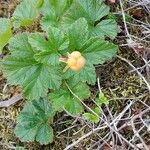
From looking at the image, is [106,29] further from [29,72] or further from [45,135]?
[45,135]

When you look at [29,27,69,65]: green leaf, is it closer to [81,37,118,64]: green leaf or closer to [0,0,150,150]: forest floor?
[81,37,118,64]: green leaf

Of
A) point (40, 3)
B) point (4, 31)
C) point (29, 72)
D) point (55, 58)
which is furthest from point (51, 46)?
point (4, 31)

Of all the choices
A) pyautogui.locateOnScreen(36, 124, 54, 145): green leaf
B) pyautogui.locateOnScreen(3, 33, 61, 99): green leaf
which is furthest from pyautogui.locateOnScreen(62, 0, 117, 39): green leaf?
pyautogui.locateOnScreen(36, 124, 54, 145): green leaf

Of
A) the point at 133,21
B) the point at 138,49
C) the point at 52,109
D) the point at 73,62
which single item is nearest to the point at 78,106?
the point at 52,109

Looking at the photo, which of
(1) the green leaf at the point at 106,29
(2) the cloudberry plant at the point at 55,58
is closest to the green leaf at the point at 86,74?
(2) the cloudberry plant at the point at 55,58

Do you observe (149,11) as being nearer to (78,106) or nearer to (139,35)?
(139,35)

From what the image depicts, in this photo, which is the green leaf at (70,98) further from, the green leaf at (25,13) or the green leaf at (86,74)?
the green leaf at (25,13)
